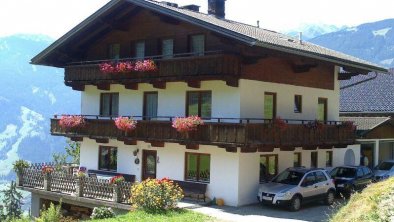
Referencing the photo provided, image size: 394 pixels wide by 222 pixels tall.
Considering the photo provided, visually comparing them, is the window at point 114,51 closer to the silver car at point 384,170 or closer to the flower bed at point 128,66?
the flower bed at point 128,66

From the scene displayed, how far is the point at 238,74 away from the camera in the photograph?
22531mm

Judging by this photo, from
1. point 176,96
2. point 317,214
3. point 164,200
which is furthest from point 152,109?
point 317,214

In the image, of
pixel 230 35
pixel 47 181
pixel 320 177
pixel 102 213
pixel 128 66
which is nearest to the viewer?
pixel 102 213

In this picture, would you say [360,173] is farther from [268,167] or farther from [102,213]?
[102,213]

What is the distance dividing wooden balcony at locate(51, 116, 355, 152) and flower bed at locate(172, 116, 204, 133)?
0.86ft

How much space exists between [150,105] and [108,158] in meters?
4.28

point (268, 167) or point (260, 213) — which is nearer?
point (260, 213)

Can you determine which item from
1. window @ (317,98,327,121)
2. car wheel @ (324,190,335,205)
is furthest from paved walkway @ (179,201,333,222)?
window @ (317,98,327,121)

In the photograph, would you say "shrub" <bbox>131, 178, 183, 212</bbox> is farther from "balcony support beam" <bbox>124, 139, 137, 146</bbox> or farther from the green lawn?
"balcony support beam" <bbox>124, 139, 137, 146</bbox>

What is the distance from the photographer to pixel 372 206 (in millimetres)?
12719

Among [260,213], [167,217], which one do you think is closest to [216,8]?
[260,213]

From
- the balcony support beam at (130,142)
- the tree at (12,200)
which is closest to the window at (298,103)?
the balcony support beam at (130,142)

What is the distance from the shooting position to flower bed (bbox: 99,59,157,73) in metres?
24.8

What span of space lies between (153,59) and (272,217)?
32.9 ft
